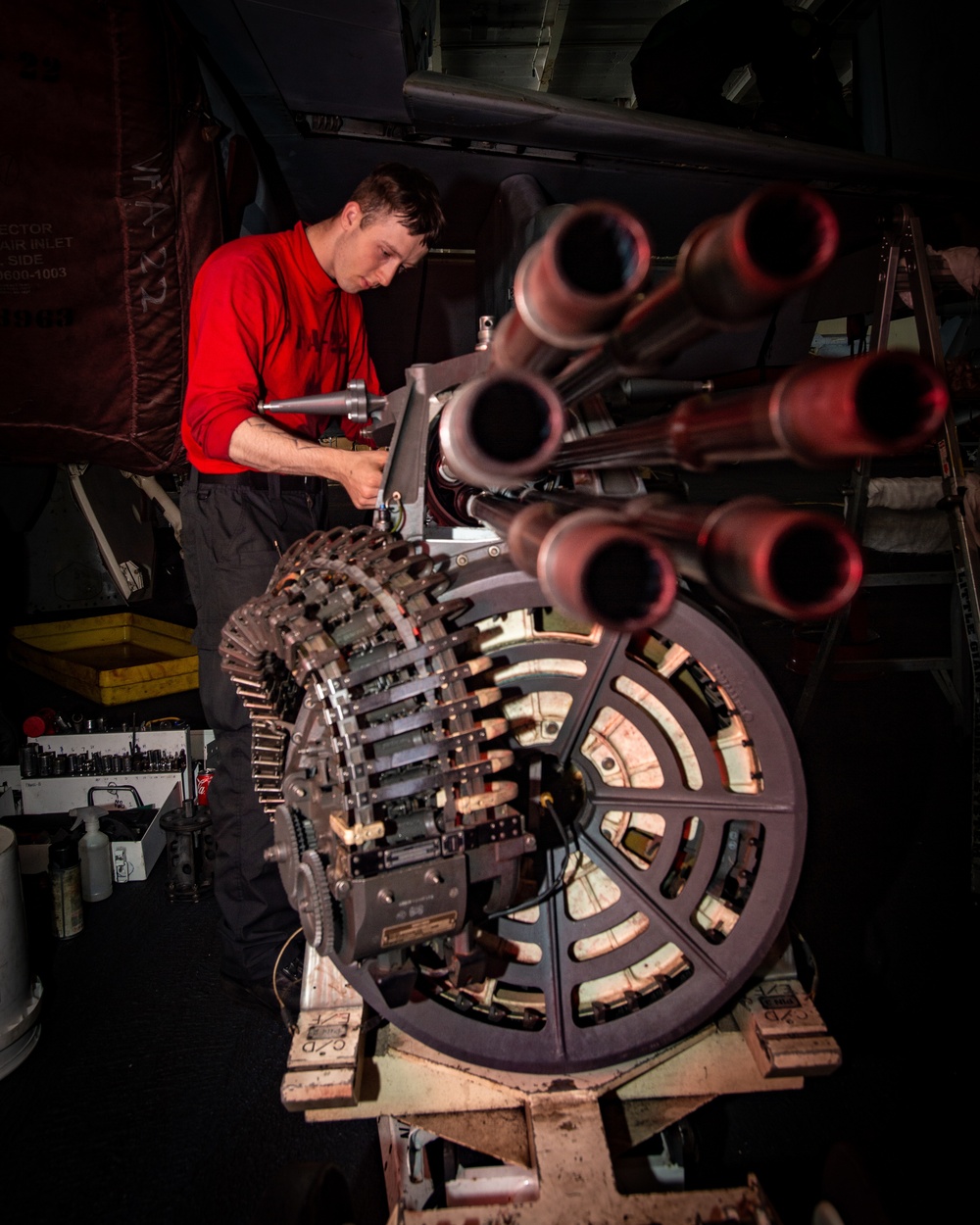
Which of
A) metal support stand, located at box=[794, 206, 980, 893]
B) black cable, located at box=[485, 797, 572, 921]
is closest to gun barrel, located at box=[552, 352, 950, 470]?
black cable, located at box=[485, 797, 572, 921]

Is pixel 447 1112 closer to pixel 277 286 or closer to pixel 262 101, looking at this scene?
pixel 277 286

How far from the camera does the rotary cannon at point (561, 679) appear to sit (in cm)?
66

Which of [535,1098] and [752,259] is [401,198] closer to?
[752,259]

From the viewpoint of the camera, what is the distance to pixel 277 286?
194 centimetres

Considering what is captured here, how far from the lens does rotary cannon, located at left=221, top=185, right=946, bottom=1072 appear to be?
66cm

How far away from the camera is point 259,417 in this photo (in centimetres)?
172

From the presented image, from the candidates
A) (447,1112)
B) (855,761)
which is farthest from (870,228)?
(447,1112)

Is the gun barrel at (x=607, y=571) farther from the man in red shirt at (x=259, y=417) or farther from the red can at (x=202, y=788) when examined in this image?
the red can at (x=202, y=788)

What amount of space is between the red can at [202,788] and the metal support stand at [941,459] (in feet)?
8.75

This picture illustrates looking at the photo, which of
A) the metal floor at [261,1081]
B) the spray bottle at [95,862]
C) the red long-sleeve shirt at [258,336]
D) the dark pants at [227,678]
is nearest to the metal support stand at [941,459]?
the metal floor at [261,1081]

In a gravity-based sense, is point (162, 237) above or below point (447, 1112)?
above

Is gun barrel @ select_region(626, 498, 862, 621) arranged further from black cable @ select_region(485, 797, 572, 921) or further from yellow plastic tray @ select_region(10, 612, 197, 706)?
yellow plastic tray @ select_region(10, 612, 197, 706)

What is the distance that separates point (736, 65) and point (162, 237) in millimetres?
2304

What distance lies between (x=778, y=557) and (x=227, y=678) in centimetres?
168
